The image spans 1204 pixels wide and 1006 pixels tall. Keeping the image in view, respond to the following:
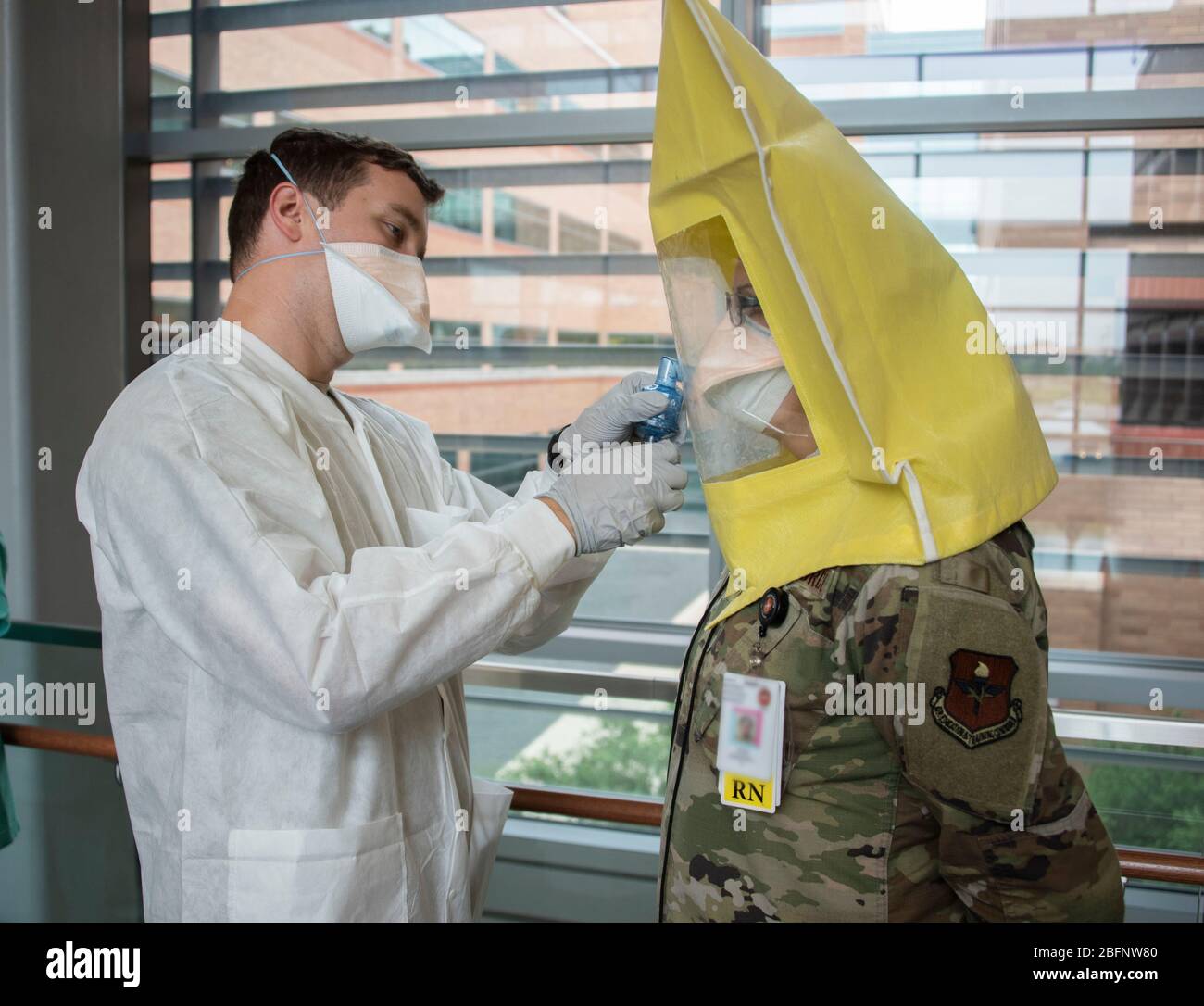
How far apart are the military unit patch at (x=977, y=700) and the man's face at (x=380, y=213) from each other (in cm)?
116

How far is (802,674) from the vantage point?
46.5 inches

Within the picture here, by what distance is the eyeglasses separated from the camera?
1.30 meters

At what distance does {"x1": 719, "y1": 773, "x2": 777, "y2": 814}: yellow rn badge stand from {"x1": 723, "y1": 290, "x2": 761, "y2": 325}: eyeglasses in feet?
1.94

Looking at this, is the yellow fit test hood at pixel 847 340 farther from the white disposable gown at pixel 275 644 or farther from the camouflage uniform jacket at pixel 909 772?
the white disposable gown at pixel 275 644

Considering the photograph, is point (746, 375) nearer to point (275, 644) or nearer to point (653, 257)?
point (275, 644)

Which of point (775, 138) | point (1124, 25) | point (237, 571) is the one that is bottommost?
point (237, 571)

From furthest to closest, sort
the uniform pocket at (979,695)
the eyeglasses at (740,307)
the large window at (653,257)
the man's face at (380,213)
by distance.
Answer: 1. the large window at (653,257)
2. the man's face at (380,213)
3. the eyeglasses at (740,307)
4. the uniform pocket at (979,695)

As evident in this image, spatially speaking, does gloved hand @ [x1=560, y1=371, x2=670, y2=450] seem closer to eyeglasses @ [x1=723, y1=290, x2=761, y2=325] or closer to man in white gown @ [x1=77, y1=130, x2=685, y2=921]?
man in white gown @ [x1=77, y1=130, x2=685, y2=921]

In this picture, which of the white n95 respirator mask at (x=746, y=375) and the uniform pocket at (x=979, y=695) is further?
the white n95 respirator mask at (x=746, y=375)

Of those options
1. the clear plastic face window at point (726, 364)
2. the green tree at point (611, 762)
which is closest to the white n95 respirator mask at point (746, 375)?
the clear plastic face window at point (726, 364)

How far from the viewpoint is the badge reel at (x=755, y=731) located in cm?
119

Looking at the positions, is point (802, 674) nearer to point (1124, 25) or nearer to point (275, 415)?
point (275, 415)
